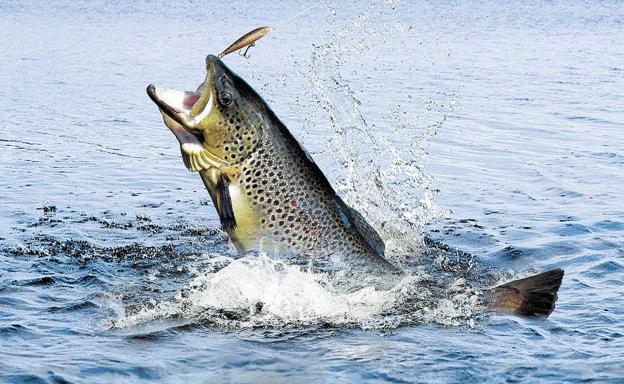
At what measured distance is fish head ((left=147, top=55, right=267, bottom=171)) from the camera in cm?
630

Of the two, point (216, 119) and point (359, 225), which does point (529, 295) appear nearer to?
point (359, 225)

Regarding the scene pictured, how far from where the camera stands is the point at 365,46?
28969mm

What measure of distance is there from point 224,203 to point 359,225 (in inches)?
40.3

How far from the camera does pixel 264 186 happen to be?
6.59 metres

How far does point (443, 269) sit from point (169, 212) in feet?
10.9

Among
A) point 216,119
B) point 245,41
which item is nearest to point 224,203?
point 216,119

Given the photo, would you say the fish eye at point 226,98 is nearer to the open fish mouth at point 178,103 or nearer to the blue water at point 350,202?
the open fish mouth at point 178,103

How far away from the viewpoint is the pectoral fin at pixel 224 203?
6.42 metres

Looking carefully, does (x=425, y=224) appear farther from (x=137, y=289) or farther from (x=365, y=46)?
(x=365, y=46)

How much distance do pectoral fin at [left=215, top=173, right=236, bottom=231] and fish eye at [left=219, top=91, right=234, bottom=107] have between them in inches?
17.8

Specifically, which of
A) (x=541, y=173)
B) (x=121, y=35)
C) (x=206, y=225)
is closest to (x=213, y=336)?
(x=206, y=225)

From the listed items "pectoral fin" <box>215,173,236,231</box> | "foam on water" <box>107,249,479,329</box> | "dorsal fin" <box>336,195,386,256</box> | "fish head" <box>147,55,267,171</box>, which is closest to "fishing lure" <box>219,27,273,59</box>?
"fish head" <box>147,55,267,171</box>

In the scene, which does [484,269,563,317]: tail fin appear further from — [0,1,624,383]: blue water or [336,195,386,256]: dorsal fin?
[336,195,386,256]: dorsal fin

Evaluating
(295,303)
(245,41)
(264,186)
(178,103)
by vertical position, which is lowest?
(295,303)
